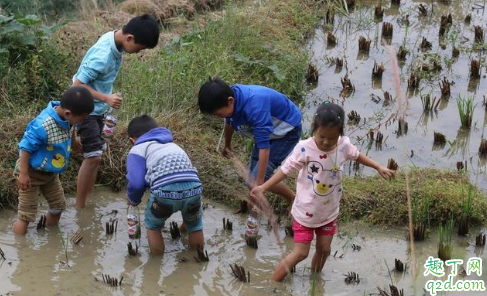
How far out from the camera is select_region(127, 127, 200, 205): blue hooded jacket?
5.08m

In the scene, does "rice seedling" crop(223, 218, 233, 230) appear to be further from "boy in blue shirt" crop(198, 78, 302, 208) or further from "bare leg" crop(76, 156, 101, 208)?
"bare leg" crop(76, 156, 101, 208)

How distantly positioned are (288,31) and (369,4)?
2.03 m

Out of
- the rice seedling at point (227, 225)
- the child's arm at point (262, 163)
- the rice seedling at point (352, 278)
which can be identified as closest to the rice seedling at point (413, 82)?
the rice seedling at point (227, 225)

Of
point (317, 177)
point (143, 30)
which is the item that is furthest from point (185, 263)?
point (143, 30)

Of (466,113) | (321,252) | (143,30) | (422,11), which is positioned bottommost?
(321,252)

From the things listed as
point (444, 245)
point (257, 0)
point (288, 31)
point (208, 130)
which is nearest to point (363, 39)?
point (288, 31)

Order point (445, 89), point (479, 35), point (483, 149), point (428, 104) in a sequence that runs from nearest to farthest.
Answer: point (483, 149) → point (428, 104) → point (445, 89) → point (479, 35)

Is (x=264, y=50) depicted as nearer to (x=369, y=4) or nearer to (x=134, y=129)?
(x=369, y=4)

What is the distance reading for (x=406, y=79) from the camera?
8.86 metres

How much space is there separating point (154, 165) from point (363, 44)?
5120 millimetres

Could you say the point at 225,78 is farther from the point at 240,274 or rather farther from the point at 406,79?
the point at 240,274

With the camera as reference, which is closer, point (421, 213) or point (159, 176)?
point (159, 176)

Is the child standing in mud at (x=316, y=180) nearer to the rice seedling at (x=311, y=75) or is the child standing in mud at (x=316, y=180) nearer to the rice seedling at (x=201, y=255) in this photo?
the rice seedling at (x=201, y=255)

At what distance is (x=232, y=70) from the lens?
8148 millimetres
